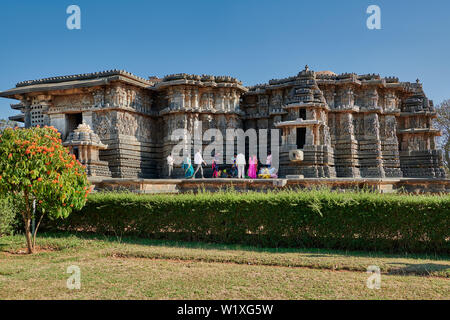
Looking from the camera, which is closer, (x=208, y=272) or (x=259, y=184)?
(x=208, y=272)

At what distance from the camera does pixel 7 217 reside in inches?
409

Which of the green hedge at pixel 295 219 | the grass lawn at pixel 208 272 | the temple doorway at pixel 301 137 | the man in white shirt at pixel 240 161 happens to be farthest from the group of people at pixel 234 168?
the grass lawn at pixel 208 272

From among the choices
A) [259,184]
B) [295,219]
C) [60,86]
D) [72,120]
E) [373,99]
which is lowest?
[295,219]

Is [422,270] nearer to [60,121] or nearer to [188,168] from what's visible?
[188,168]

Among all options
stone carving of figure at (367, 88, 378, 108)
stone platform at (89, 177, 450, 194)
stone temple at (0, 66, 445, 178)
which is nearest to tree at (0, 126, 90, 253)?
stone platform at (89, 177, 450, 194)

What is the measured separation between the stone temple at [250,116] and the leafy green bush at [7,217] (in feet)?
35.3

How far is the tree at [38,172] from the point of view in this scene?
838 cm

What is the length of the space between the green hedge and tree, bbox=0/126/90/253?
159 cm

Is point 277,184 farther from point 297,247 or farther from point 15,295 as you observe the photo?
point 15,295

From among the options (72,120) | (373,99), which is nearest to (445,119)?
(373,99)

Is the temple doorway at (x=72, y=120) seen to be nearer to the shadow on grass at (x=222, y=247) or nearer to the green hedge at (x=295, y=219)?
the shadow on grass at (x=222, y=247)

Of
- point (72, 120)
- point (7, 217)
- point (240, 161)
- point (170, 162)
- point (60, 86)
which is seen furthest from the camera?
point (72, 120)

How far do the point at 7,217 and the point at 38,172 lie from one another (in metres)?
2.96
